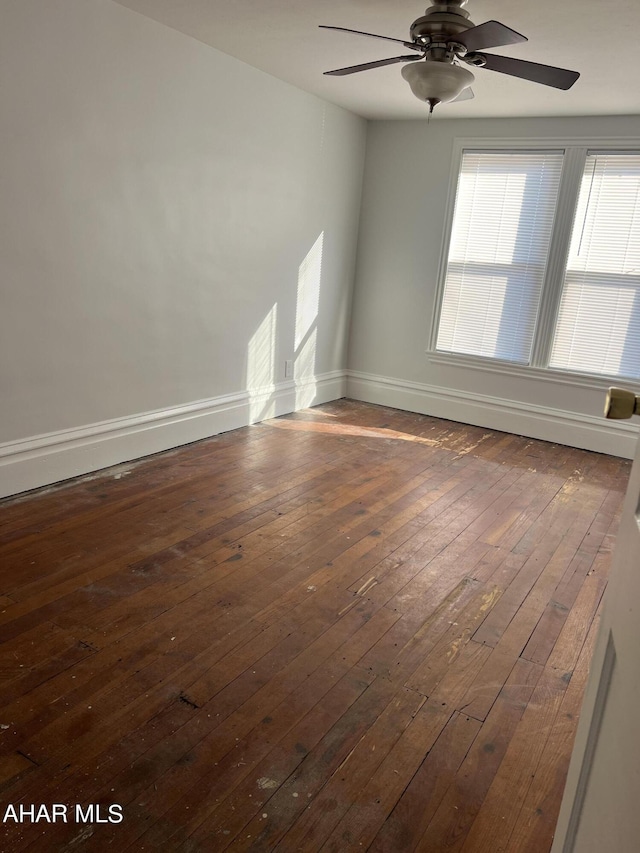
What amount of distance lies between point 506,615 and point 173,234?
2849mm

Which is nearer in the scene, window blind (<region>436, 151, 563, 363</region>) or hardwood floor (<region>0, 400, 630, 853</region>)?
hardwood floor (<region>0, 400, 630, 853</region>)

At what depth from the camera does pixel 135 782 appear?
159cm

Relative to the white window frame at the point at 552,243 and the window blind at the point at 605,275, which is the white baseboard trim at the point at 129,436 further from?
the window blind at the point at 605,275

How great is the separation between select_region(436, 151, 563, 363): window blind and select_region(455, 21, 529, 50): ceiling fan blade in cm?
276

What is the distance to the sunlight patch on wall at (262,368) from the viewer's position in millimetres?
4754

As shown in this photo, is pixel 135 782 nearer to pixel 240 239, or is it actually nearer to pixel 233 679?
pixel 233 679

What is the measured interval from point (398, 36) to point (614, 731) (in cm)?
349

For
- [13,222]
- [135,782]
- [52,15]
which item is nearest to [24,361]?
[13,222]

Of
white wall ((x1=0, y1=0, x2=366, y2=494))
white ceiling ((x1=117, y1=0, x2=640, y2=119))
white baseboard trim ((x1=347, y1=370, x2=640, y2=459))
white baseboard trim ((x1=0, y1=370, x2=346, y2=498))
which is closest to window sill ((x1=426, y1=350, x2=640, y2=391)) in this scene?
white baseboard trim ((x1=347, y1=370, x2=640, y2=459))

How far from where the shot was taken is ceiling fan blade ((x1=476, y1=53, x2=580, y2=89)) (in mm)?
2410

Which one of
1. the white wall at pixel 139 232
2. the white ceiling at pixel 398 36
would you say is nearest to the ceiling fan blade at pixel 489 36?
the white ceiling at pixel 398 36

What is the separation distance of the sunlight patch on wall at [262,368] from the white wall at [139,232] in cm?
2

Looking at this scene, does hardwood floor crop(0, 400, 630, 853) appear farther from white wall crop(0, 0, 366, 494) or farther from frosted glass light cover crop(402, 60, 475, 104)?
frosted glass light cover crop(402, 60, 475, 104)

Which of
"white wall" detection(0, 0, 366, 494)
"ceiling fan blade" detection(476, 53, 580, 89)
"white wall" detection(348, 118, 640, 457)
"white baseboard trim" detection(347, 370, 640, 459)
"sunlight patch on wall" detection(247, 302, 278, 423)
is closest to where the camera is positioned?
"ceiling fan blade" detection(476, 53, 580, 89)
